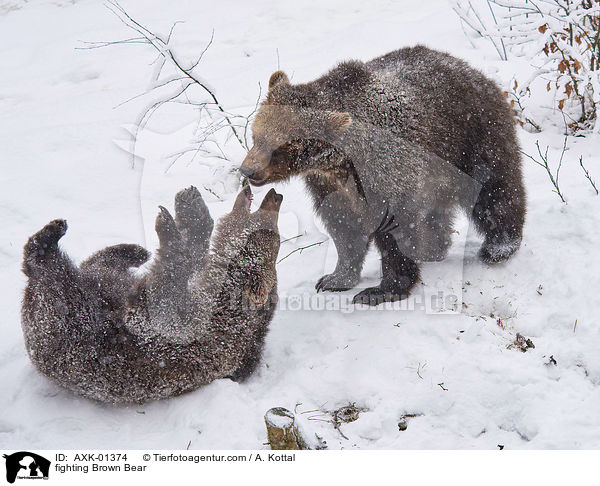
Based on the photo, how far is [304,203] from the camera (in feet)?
22.7

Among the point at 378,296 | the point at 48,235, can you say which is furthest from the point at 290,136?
the point at 48,235

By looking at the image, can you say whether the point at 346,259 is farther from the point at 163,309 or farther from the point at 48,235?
the point at 48,235

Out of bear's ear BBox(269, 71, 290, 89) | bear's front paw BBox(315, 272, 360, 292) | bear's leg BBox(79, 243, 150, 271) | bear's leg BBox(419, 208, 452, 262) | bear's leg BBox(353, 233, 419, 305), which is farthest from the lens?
bear's front paw BBox(315, 272, 360, 292)

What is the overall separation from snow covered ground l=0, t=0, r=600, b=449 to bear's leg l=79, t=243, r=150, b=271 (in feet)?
2.69

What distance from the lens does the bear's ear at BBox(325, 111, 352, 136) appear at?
13.3 ft

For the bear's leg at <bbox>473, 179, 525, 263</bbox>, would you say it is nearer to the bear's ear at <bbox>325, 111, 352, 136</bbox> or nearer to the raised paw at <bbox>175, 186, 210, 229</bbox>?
the bear's ear at <bbox>325, 111, 352, 136</bbox>

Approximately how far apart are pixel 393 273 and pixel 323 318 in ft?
2.34

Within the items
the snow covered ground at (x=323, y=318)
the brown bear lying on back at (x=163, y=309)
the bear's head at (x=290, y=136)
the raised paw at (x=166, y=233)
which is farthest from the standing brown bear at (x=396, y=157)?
the raised paw at (x=166, y=233)

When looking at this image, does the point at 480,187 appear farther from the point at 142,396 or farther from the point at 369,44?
the point at 369,44

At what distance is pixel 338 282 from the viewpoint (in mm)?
5254

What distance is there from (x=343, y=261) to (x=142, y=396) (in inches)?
85.6

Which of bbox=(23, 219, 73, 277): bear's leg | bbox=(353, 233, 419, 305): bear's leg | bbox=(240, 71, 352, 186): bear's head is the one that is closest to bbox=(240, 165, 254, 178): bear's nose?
bbox=(240, 71, 352, 186): bear's head
